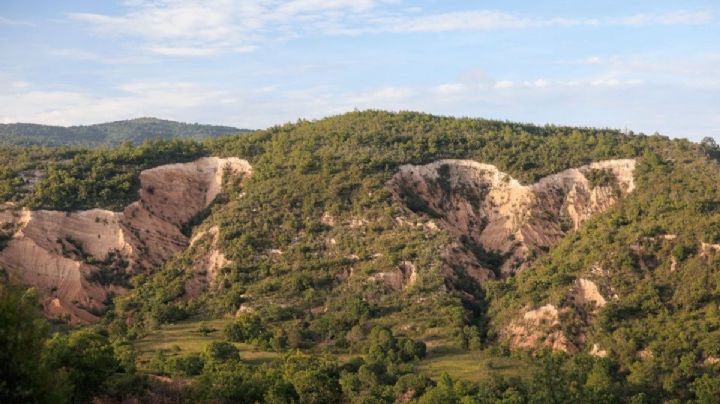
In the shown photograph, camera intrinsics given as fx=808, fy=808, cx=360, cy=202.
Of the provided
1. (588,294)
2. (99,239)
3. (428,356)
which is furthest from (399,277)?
(99,239)

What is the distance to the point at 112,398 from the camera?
26391 millimetres

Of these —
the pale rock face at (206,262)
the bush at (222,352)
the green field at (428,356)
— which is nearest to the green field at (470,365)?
the green field at (428,356)

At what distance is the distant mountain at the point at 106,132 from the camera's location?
10869 cm

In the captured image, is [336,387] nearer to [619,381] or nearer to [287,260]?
[619,381]

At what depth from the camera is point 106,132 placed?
5025 inches

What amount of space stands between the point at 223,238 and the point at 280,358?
567 inches

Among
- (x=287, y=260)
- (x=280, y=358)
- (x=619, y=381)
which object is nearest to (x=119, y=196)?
(x=287, y=260)

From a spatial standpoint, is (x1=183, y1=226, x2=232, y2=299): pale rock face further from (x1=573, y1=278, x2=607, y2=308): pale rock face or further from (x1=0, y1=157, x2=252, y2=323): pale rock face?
(x1=573, y1=278, x2=607, y2=308): pale rock face

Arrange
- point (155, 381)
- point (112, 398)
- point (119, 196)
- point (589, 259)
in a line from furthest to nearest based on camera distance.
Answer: point (119, 196)
point (589, 259)
point (155, 381)
point (112, 398)

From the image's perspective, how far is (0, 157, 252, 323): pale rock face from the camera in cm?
4759

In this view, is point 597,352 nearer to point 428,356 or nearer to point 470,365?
point 470,365

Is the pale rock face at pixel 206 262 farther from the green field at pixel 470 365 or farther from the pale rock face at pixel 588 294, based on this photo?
the pale rock face at pixel 588 294

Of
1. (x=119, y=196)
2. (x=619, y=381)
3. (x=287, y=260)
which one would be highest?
(x=119, y=196)

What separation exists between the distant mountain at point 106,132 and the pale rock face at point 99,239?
4822 centimetres
